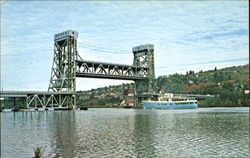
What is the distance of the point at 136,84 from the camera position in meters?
107

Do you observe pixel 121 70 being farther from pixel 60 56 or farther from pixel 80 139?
pixel 80 139

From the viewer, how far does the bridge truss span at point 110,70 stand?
8156cm

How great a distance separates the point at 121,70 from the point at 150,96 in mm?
12709

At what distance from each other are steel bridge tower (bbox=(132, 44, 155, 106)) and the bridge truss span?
5.35ft

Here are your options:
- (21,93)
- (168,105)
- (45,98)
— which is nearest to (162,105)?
(168,105)

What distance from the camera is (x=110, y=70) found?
91500 millimetres

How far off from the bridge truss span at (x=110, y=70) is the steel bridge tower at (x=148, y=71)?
163 cm

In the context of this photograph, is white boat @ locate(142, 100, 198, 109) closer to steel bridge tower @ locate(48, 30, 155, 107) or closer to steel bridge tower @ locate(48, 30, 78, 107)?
steel bridge tower @ locate(48, 30, 155, 107)

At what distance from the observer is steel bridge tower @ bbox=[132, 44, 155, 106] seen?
335 feet

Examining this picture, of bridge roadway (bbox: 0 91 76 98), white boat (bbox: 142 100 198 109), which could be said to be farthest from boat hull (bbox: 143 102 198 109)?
bridge roadway (bbox: 0 91 76 98)

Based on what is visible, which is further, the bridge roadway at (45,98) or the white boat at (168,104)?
the white boat at (168,104)

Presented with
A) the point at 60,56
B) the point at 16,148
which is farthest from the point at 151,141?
the point at 60,56

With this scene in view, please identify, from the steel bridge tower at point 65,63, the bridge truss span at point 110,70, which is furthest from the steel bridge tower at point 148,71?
the steel bridge tower at point 65,63

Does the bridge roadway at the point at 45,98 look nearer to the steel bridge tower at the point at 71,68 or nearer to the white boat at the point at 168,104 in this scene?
the steel bridge tower at the point at 71,68
